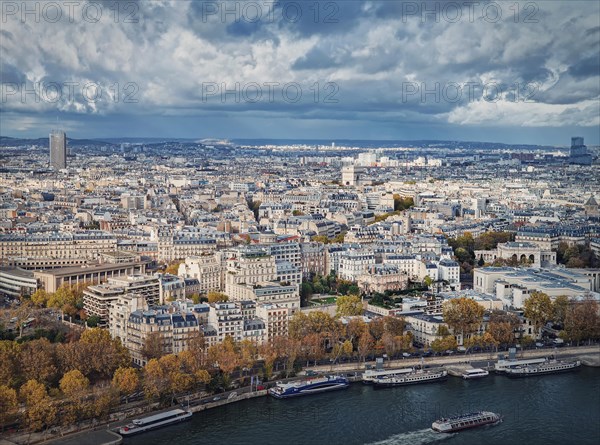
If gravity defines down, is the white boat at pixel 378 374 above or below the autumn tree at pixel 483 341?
below

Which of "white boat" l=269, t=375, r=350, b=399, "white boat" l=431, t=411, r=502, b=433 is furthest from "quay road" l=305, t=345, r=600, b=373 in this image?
"white boat" l=431, t=411, r=502, b=433

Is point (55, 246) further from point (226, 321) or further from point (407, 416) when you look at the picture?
point (407, 416)

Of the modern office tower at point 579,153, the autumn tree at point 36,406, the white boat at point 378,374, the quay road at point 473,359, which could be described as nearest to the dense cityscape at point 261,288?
the autumn tree at point 36,406

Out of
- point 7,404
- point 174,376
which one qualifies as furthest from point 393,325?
point 7,404

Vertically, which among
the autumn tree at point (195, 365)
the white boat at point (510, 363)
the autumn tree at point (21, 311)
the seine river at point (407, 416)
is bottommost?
the seine river at point (407, 416)

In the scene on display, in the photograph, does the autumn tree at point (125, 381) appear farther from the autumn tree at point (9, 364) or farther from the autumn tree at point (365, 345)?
the autumn tree at point (365, 345)
